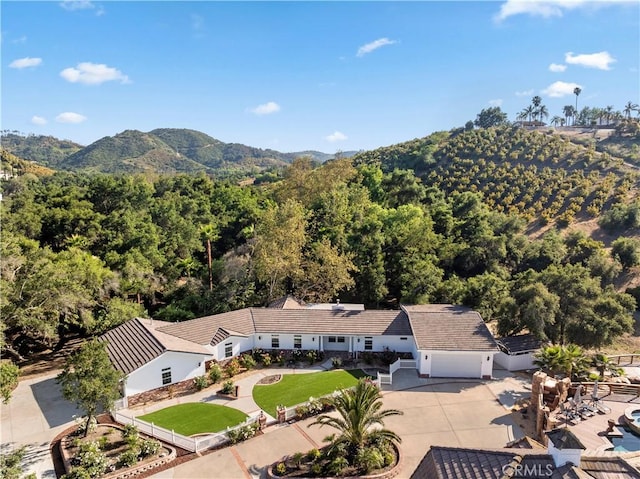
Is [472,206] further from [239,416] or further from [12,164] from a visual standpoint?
[12,164]

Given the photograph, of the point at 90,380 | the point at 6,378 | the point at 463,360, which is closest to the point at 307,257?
the point at 463,360

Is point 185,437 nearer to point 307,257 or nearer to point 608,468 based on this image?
point 608,468

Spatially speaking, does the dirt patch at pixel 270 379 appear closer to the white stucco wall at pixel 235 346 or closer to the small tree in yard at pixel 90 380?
the white stucco wall at pixel 235 346

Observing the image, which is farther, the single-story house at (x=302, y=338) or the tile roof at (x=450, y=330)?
the tile roof at (x=450, y=330)

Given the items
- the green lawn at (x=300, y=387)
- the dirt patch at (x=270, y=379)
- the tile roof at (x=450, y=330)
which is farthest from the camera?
the tile roof at (x=450, y=330)

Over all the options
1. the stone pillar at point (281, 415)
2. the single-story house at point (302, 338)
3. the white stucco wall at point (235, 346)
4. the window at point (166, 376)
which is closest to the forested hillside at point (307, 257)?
the single-story house at point (302, 338)

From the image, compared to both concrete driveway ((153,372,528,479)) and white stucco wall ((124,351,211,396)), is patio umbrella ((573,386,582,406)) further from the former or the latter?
white stucco wall ((124,351,211,396))
